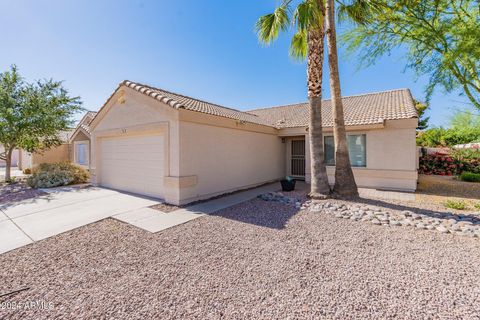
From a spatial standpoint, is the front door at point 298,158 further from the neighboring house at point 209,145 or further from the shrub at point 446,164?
the shrub at point 446,164

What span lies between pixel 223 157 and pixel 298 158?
6700mm

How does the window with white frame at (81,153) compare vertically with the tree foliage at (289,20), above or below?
below

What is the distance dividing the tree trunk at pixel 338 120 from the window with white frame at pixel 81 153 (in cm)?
1986

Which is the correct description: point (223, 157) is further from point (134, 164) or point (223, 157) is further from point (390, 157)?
point (390, 157)

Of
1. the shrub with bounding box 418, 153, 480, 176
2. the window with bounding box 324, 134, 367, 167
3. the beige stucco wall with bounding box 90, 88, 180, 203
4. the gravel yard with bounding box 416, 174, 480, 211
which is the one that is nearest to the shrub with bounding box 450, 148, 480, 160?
the shrub with bounding box 418, 153, 480, 176

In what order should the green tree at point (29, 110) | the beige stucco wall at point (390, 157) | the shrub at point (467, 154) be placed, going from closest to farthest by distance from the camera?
1. the beige stucco wall at point (390, 157)
2. the green tree at point (29, 110)
3. the shrub at point (467, 154)

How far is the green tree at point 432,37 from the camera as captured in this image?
881 centimetres

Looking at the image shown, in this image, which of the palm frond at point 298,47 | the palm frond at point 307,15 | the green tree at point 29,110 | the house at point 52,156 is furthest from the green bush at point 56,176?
the palm frond at point 307,15

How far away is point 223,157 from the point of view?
32.8ft

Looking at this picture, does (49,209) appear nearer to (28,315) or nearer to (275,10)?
(28,315)

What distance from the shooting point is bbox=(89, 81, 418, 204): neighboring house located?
8.41 metres

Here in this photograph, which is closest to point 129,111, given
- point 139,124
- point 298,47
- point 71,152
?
point 139,124

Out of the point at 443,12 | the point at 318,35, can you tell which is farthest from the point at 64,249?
the point at 443,12

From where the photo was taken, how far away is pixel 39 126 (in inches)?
551
